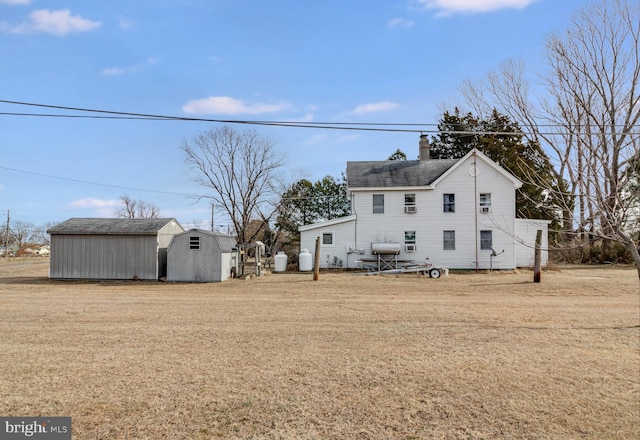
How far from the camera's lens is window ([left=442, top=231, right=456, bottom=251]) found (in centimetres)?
2527

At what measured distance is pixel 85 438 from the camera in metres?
4.02

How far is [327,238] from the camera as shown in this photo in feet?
84.4

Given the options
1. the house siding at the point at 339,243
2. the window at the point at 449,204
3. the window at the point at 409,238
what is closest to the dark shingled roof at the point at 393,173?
the window at the point at 449,204

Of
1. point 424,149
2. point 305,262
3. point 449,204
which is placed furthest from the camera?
point 424,149

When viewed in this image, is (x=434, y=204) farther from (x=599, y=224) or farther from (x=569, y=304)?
(x=599, y=224)

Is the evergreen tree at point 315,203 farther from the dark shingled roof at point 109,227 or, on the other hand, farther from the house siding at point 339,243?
the dark shingled roof at point 109,227

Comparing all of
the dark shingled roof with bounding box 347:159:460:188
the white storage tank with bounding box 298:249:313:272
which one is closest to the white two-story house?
the dark shingled roof with bounding box 347:159:460:188

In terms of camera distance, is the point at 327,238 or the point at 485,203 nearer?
the point at 485,203

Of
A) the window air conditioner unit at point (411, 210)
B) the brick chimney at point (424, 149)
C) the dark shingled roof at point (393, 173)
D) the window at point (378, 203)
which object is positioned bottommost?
the window air conditioner unit at point (411, 210)

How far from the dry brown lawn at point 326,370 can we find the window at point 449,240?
1344cm

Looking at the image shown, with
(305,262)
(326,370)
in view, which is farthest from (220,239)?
(326,370)

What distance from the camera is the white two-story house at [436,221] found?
25125 mm

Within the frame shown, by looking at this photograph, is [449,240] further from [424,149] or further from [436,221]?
[424,149]

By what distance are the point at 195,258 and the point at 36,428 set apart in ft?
51.4
